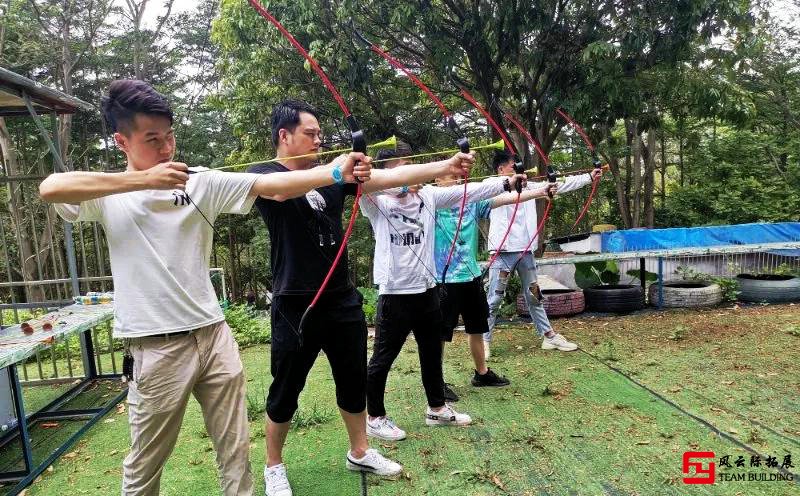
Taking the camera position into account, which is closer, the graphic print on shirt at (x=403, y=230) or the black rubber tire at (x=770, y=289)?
the graphic print on shirt at (x=403, y=230)

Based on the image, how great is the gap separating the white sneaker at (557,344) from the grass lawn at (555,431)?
0.10 meters

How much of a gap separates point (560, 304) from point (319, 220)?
4.42m

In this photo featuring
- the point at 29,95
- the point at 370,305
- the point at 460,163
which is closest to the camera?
the point at 460,163

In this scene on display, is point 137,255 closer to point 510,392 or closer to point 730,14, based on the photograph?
point 510,392

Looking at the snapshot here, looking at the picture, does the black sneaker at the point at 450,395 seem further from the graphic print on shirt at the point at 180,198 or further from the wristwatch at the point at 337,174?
the graphic print on shirt at the point at 180,198

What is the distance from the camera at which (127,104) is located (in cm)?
158

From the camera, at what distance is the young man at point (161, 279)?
1.60 metres

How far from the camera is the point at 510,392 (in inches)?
141

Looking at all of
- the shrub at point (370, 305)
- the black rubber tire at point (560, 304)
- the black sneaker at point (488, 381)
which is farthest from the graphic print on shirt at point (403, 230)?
the black rubber tire at point (560, 304)

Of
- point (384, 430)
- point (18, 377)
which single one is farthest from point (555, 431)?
point (18, 377)

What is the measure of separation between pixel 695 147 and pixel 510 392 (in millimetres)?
14955

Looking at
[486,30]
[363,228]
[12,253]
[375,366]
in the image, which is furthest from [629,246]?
[12,253]

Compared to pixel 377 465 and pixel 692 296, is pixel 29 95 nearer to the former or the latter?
pixel 377 465

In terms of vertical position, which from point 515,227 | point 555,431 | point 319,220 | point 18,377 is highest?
point 319,220
